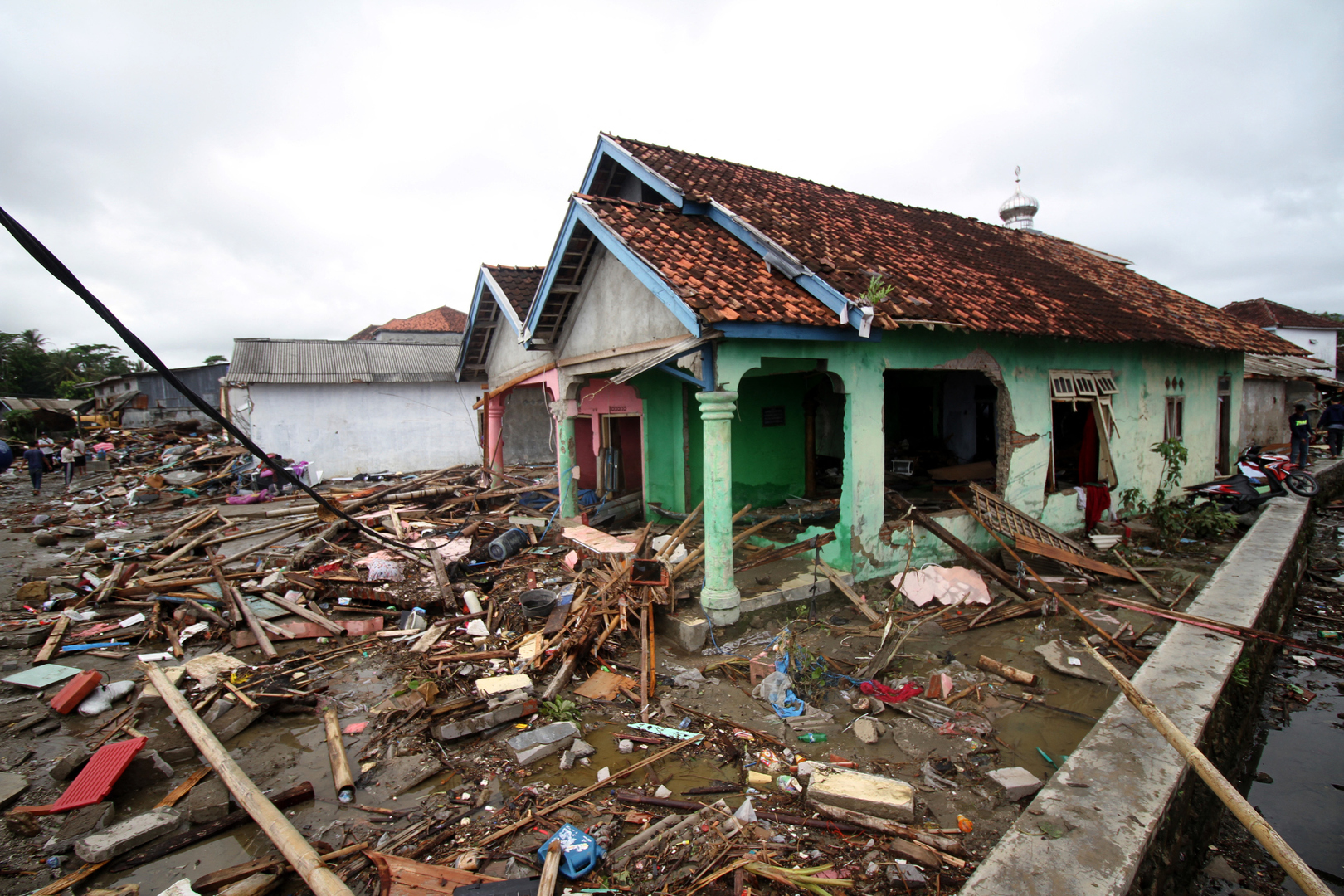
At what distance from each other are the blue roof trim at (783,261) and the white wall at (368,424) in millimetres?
15585

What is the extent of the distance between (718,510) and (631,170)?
220 inches

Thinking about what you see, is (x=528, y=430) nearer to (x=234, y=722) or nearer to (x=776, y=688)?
(x=234, y=722)


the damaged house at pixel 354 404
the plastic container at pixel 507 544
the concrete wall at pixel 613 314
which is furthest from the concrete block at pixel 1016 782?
the damaged house at pixel 354 404

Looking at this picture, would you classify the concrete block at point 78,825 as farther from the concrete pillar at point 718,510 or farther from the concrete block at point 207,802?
the concrete pillar at point 718,510

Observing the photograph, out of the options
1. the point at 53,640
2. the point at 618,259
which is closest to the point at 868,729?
the point at 618,259

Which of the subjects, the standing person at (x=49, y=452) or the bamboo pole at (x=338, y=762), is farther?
the standing person at (x=49, y=452)

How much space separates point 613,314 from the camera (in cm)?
876

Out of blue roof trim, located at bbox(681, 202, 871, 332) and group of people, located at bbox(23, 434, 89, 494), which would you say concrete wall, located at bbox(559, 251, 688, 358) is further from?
group of people, located at bbox(23, 434, 89, 494)

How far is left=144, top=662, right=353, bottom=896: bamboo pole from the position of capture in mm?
3232

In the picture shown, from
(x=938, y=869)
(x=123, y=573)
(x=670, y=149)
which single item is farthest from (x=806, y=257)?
(x=123, y=573)

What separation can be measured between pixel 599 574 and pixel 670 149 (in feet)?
23.1

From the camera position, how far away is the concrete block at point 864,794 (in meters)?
3.89

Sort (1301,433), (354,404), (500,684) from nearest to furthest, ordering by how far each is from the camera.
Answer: (500,684) → (1301,433) → (354,404)

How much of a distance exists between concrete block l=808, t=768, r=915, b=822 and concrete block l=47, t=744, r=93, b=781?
5493 millimetres
